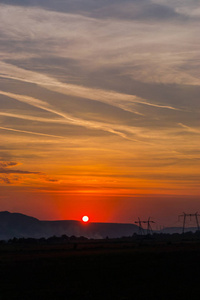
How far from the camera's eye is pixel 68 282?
Answer: 49438 millimetres

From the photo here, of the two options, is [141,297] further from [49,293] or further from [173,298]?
[49,293]

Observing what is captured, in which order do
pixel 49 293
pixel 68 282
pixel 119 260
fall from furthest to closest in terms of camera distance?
pixel 119 260 → pixel 68 282 → pixel 49 293

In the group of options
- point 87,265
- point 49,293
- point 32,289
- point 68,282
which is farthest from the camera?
point 87,265

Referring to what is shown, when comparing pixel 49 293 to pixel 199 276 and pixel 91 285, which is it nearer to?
pixel 91 285

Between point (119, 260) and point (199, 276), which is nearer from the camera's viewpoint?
point (199, 276)

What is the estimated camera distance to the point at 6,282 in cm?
5159

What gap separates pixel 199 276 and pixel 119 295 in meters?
14.3

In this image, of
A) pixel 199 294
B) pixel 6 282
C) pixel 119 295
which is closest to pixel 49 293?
pixel 119 295

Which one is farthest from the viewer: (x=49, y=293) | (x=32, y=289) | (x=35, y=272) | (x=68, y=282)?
(x=35, y=272)

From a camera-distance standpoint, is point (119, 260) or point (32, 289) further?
point (119, 260)

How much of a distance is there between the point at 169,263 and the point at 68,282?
21.4 metres

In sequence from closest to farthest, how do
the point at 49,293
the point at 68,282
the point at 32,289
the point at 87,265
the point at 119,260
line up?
1. the point at 49,293
2. the point at 32,289
3. the point at 68,282
4. the point at 87,265
5. the point at 119,260

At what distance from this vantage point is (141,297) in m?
40.3

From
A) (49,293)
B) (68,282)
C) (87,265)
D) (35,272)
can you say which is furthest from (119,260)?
(49,293)
